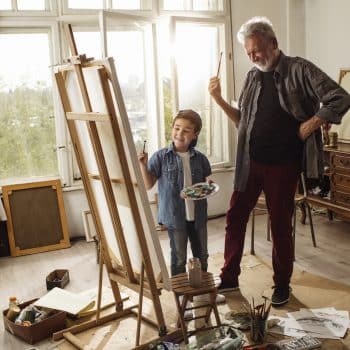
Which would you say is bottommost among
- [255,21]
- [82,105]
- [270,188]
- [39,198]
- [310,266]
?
[310,266]

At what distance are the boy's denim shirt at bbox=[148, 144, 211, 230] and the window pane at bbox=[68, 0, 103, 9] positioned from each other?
2137mm

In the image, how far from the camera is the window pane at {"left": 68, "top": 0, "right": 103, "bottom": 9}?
4445mm

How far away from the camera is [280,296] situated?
10.0 ft

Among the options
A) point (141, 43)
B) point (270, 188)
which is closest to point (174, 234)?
point (270, 188)

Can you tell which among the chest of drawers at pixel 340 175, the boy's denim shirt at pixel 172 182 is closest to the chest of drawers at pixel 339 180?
the chest of drawers at pixel 340 175

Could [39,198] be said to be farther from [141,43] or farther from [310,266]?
[310,266]

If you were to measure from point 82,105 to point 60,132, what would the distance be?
83.2 inches

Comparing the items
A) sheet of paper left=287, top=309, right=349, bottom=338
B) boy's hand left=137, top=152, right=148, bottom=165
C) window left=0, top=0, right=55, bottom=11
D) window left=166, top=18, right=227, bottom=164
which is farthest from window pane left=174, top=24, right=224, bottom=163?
sheet of paper left=287, top=309, right=349, bottom=338

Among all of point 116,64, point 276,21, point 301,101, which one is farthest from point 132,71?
point 301,101

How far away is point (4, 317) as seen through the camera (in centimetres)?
296

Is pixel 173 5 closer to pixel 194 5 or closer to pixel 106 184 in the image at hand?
pixel 194 5

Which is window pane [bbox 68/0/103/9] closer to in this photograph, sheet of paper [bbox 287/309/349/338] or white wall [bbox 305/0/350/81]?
white wall [bbox 305/0/350/81]

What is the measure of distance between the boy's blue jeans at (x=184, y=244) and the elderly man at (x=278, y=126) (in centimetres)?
26

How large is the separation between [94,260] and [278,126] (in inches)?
75.5
